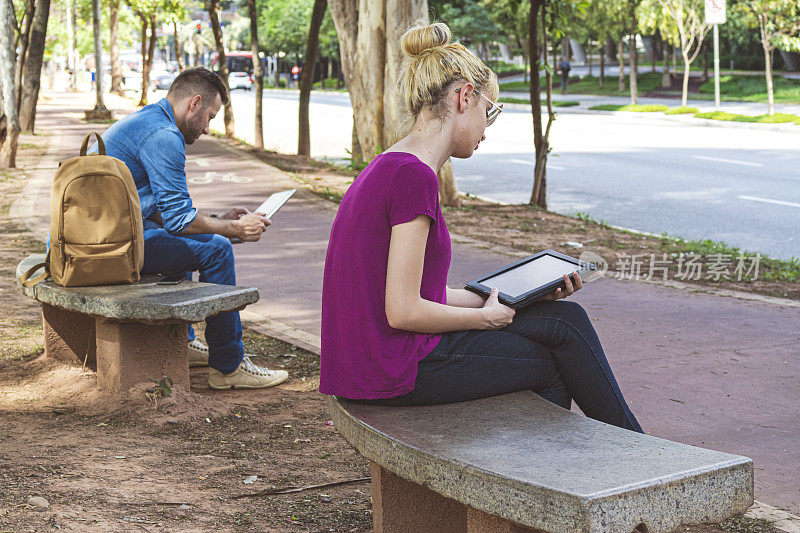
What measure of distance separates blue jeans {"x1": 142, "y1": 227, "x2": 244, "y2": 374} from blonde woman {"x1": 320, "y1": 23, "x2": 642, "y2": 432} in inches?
79.3

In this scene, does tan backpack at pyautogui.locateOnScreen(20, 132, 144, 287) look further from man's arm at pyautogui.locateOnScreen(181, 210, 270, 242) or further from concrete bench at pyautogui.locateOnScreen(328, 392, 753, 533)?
concrete bench at pyautogui.locateOnScreen(328, 392, 753, 533)

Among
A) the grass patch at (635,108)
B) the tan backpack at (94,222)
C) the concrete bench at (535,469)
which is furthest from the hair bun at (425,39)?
the grass patch at (635,108)

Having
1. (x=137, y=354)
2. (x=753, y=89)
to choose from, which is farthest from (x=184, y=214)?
(x=753, y=89)

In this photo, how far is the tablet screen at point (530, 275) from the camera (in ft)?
10.9

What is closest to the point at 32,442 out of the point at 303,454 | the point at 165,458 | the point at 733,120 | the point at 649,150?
the point at 165,458

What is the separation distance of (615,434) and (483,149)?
751 inches

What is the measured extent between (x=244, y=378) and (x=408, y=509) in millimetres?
2144

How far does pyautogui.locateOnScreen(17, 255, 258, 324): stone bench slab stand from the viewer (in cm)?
421

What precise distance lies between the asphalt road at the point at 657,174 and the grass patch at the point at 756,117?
0.90m

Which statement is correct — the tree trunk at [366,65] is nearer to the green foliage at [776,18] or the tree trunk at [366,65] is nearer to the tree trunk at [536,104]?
the tree trunk at [536,104]

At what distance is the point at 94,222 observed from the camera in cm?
446

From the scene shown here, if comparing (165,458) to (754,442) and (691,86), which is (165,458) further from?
(691,86)

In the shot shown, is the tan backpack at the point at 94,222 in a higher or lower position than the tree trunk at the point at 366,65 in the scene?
lower

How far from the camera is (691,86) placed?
145ft
